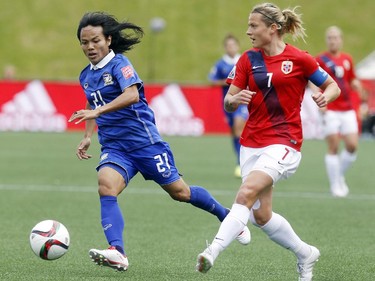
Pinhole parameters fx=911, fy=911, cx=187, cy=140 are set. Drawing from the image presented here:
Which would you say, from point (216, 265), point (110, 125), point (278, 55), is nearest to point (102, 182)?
point (110, 125)

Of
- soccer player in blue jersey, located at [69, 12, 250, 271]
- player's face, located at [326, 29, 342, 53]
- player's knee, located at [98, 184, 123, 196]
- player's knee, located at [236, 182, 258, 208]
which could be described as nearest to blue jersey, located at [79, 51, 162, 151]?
soccer player in blue jersey, located at [69, 12, 250, 271]

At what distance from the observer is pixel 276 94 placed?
6625 mm

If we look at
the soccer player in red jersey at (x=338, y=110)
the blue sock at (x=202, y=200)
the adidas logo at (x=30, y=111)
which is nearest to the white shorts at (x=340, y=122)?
the soccer player in red jersey at (x=338, y=110)

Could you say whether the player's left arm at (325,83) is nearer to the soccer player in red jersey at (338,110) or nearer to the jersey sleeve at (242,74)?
the jersey sleeve at (242,74)

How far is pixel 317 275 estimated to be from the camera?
688 centimetres

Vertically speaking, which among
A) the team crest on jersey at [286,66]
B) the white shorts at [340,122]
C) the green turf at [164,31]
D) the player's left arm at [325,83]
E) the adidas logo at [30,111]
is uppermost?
the team crest on jersey at [286,66]

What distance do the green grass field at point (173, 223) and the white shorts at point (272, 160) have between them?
31.7 inches

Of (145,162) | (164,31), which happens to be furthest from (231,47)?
(164,31)

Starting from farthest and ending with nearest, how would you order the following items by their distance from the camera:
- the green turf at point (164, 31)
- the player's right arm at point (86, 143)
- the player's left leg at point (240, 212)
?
the green turf at point (164, 31) → the player's right arm at point (86, 143) → the player's left leg at point (240, 212)

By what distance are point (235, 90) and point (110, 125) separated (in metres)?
1.08

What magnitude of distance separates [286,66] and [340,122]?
633 cm

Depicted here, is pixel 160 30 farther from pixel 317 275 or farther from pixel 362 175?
pixel 317 275

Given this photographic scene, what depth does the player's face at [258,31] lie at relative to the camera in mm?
6652

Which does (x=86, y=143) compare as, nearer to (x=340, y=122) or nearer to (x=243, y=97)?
(x=243, y=97)
